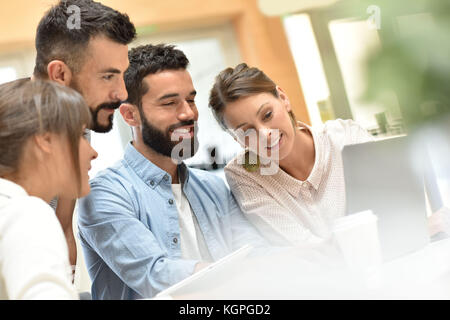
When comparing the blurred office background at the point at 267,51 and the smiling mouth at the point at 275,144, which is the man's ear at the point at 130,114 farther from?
the smiling mouth at the point at 275,144

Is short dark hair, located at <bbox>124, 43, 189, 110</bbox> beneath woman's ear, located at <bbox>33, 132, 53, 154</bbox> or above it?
above

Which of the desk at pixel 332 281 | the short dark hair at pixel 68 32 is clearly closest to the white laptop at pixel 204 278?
the desk at pixel 332 281

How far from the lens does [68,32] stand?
0.74 metres

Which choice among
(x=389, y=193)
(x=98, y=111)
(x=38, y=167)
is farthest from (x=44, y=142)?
(x=389, y=193)

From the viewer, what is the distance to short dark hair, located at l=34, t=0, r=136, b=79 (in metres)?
Result: 0.74

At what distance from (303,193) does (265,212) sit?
77 millimetres

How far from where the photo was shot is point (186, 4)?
810 mm

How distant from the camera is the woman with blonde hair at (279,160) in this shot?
0.86 meters

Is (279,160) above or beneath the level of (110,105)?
beneath

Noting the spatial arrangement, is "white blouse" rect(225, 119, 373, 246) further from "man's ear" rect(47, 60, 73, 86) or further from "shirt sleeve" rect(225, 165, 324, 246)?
"man's ear" rect(47, 60, 73, 86)

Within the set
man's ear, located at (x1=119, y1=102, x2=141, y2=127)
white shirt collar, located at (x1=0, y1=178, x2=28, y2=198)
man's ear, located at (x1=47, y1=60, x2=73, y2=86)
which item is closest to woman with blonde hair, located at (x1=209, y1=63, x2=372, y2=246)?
man's ear, located at (x1=119, y1=102, x2=141, y2=127)

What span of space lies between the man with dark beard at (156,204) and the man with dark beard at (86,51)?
5 cm

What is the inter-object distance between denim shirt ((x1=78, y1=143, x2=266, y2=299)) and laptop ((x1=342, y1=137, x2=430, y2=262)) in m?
0.19

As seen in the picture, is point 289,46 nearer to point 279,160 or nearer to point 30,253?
point 279,160
